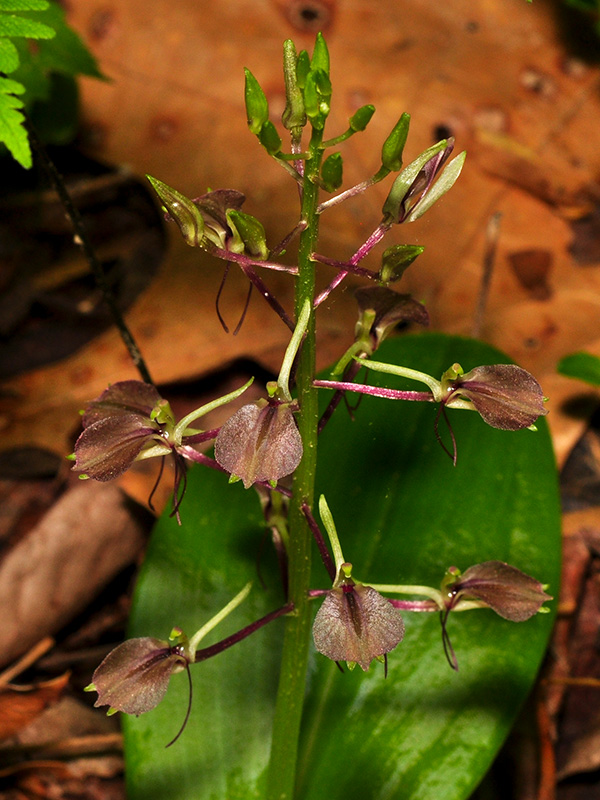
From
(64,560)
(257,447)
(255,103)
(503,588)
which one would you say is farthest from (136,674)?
(64,560)

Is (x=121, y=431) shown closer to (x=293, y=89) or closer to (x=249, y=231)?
(x=249, y=231)

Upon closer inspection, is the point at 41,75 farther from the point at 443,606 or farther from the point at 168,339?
the point at 443,606

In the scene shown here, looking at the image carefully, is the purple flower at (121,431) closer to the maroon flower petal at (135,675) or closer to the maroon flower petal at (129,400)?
the maroon flower petal at (129,400)

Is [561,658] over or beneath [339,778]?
beneath

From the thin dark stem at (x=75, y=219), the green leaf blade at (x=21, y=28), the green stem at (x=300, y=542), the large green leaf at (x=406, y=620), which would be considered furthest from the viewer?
the thin dark stem at (x=75, y=219)

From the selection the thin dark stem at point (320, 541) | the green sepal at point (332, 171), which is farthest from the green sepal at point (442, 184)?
the thin dark stem at point (320, 541)

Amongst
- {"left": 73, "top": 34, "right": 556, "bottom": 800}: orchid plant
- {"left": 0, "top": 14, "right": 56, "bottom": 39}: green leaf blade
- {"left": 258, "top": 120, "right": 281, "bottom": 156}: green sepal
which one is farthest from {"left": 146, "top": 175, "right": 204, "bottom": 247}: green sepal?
{"left": 0, "top": 14, "right": 56, "bottom": 39}: green leaf blade

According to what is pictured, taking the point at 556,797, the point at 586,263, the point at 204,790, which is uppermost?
the point at 586,263

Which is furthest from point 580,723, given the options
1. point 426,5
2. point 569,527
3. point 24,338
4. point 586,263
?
point 426,5
